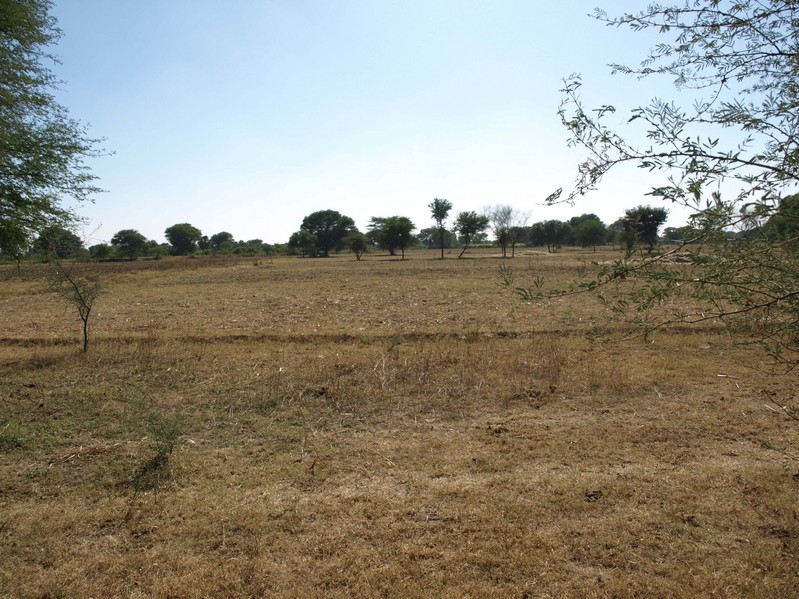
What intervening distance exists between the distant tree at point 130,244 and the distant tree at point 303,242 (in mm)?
31846

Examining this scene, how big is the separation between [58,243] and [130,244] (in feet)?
268

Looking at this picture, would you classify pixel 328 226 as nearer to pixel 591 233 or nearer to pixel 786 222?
pixel 591 233

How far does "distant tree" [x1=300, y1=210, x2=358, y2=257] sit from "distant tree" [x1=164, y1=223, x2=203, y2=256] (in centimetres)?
2853

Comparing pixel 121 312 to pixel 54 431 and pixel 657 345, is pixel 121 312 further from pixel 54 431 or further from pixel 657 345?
pixel 657 345

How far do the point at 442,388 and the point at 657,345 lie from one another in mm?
6205

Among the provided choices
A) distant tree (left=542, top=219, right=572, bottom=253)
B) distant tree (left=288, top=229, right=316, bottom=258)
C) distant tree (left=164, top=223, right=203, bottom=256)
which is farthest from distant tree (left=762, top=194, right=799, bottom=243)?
distant tree (left=164, top=223, right=203, bottom=256)

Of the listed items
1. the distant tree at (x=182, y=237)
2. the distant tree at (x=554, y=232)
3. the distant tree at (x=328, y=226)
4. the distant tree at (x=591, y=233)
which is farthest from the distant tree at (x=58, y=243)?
the distant tree at (x=182, y=237)

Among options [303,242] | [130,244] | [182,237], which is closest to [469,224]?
[303,242]

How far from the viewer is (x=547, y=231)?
342ft

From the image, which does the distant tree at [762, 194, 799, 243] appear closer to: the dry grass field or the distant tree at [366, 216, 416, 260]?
the dry grass field

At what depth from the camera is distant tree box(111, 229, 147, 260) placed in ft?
277

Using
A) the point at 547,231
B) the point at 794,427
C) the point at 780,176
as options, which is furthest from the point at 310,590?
the point at 547,231

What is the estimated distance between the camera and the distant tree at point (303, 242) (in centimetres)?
11100

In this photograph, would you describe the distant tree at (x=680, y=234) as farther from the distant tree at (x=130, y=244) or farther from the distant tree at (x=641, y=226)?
the distant tree at (x=130, y=244)
